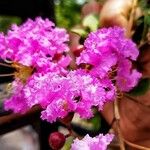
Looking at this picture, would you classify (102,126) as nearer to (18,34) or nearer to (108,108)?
(108,108)

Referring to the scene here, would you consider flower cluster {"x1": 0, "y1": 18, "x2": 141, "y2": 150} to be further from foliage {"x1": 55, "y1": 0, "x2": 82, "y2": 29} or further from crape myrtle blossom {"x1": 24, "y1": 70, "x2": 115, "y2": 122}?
foliage {"x1": 55, "y1": 0, "x2": 82, "y2": 29}

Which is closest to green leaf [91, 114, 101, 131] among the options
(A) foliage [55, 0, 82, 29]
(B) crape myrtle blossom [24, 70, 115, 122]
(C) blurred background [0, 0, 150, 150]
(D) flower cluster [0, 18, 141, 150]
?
(C) blurred background [0, 0, 150, 150]

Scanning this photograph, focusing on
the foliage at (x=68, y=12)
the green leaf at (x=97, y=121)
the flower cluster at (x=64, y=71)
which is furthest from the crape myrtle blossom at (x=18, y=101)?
the foliage at (x=68, y=12)

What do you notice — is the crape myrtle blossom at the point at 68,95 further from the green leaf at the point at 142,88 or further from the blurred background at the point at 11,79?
the green leaf at the point at 142,88

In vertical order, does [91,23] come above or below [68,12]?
below

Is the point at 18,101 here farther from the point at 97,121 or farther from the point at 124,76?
the point at 97,121

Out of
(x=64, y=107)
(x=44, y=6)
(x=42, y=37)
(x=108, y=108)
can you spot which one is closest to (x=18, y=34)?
(x=42, y=37)

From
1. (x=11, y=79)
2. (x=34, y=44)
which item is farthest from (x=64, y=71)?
(x=11, y=79)
